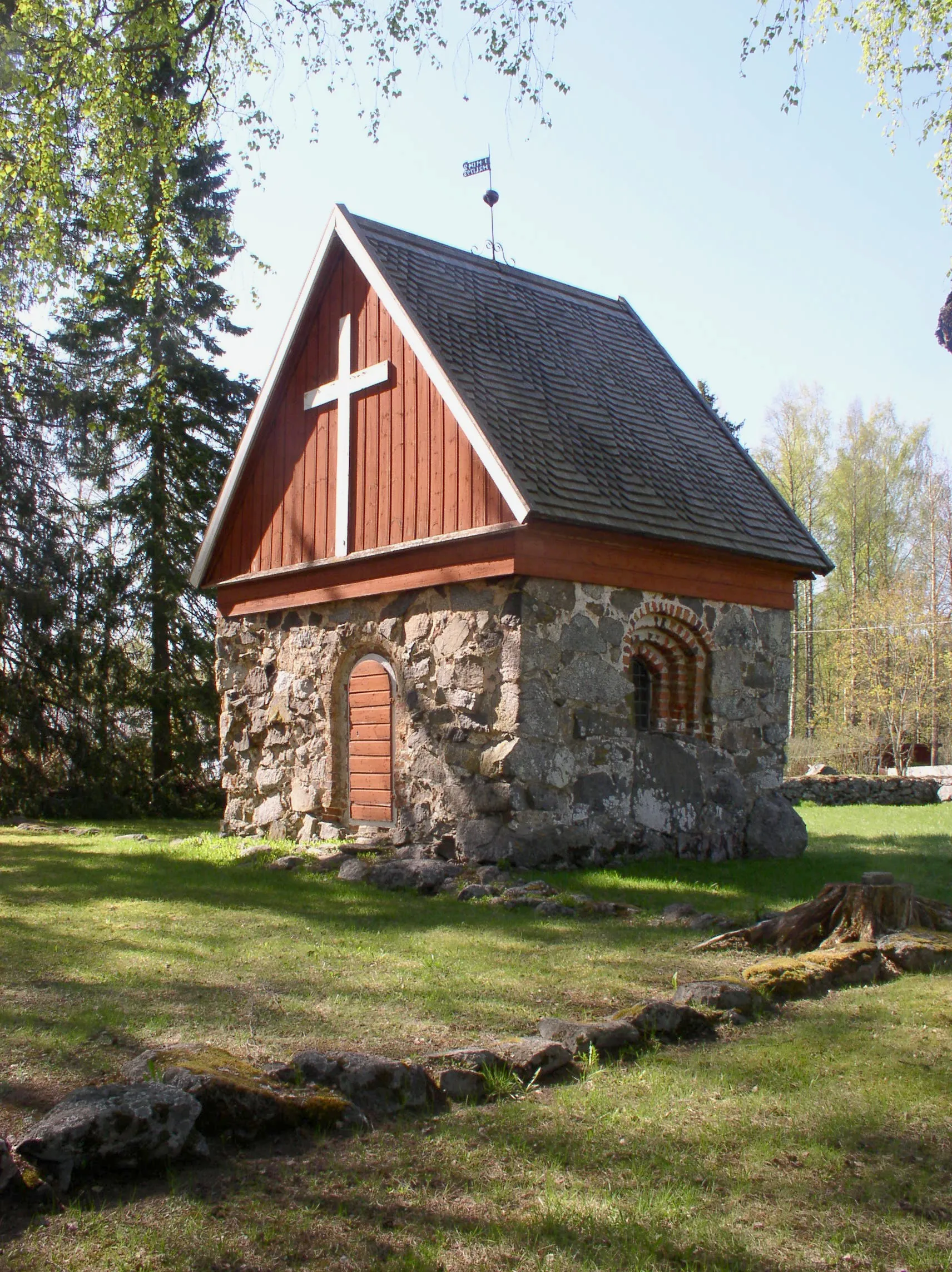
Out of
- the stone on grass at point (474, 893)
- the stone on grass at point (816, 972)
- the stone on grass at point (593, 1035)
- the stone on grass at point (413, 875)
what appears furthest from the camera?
the stone on grass at point (413, 875)

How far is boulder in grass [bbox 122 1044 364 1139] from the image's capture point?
13.2 feet

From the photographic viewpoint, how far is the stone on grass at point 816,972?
6188mm

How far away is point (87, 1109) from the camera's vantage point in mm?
3699

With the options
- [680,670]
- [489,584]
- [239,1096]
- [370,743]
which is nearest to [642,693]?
[680,670]

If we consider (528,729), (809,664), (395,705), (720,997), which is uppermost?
(809,664)

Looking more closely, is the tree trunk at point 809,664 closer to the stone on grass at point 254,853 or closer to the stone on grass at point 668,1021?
the stone on grass at point 254,853

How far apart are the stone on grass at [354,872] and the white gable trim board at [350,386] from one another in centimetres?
351

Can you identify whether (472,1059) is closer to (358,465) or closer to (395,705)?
(395,705)

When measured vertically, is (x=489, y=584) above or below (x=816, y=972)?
above

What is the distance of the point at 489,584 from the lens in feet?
36.9

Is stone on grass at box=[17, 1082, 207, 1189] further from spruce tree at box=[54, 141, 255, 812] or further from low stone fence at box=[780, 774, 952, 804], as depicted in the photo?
low stone fence at box=[780, 774, 952, 804]

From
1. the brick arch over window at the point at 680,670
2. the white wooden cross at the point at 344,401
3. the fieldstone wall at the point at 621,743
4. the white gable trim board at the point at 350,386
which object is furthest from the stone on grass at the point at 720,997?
the white wooden cross at the point at 344,401

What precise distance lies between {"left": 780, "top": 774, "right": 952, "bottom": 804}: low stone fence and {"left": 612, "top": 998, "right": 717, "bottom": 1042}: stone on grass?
1884 centimetres

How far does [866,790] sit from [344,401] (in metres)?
15.4
